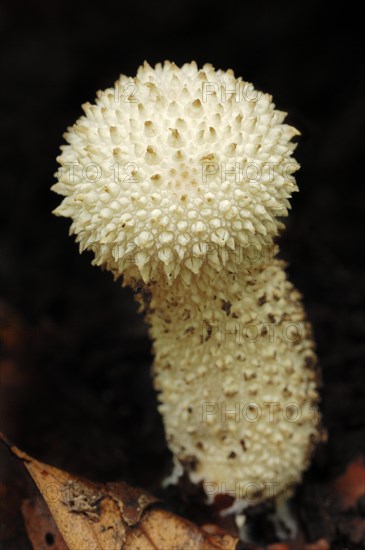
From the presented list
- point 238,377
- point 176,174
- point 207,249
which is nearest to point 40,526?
point 238,377

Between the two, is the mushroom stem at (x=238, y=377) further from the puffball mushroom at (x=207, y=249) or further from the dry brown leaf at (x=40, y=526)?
the dry brown leaf at (x=40, y=526)

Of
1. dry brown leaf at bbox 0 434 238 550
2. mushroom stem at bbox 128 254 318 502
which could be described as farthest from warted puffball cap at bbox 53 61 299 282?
dry brown leaf at bbox 0 434 238 550

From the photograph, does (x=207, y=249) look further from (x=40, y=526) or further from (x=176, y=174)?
(x=40, y=526)

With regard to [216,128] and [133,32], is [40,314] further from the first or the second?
[216,128]

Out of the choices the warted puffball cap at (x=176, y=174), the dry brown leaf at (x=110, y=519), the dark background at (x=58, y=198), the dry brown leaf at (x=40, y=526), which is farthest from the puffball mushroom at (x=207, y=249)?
the dark background at (x=58, y=198)

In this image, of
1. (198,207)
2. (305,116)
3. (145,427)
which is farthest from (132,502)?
(305,116)

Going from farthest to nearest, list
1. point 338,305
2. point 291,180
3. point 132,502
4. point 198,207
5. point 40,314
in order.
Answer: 1. point 40,314
2. point 338,305
3. point 132,502
4. point 291,180
5. point 198,207

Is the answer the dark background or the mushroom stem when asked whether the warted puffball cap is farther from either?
the dark background
